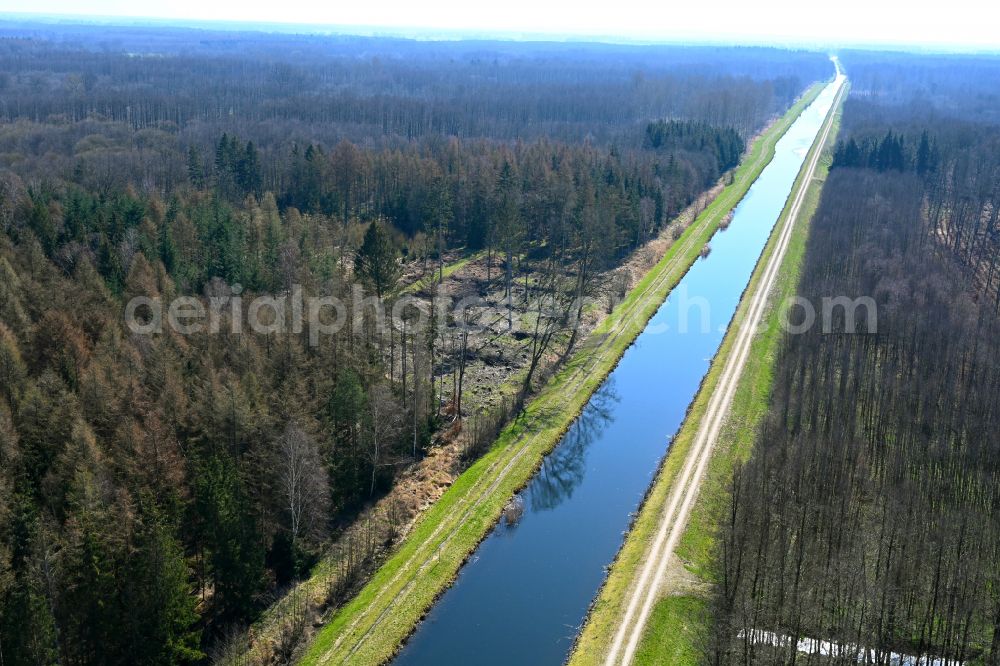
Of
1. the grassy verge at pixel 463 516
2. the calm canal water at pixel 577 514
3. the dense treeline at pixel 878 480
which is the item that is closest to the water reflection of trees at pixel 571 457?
the calm canal water at pixel 577 514

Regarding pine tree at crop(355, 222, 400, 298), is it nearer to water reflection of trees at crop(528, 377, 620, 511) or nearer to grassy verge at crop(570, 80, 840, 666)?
water reflection of trees at crop(528, 377, 620, 511)

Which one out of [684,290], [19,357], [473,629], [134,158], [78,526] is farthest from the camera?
[134,158]

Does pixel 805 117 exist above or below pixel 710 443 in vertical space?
above

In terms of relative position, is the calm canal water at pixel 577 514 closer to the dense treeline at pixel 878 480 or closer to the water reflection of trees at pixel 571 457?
the water reflection of trees at pixel 571 457

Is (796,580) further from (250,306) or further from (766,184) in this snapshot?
(766,184)

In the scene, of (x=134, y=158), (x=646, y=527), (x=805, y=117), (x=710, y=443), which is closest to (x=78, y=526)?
(x=646, y=527)

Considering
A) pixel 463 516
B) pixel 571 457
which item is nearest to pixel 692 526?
pixel 463 516
